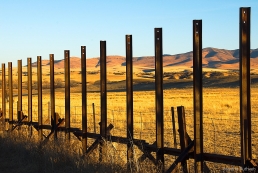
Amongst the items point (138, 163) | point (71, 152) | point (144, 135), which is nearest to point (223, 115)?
point (144, 135)

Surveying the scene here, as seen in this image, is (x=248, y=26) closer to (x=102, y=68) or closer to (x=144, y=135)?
(x=102, y=68)

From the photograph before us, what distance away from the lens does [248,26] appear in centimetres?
664

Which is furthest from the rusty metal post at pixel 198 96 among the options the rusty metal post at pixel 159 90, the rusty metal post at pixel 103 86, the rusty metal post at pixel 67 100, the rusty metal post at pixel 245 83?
the rusty metal post at pixel 67 100

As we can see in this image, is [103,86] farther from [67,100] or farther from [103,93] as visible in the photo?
[67,100]

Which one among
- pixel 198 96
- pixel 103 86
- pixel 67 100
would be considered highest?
pixel 103 86

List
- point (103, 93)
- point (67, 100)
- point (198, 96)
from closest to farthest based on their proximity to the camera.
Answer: point (198, 96), point (103, 93), point (67, 100)

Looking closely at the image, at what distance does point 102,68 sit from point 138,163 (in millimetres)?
3024

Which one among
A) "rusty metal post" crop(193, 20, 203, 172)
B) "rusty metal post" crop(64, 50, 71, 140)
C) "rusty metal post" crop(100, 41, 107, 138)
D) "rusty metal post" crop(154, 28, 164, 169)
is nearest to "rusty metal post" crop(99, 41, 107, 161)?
"rusty metal post" crop(100, 41, 107, 138)

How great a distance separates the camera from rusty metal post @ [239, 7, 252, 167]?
259 inches

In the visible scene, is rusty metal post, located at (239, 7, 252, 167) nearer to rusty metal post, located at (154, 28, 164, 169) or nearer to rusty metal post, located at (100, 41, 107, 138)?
rusty metal post, located at (154, 28, 164, 169)

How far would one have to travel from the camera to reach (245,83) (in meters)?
6.59

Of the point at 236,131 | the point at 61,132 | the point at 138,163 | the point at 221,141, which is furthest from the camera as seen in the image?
the point at 236,131

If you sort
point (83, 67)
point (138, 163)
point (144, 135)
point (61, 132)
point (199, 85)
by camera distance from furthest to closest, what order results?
point (144, 135), point (61, 132), point (83, 67), point (138, 163), point (199, 85)

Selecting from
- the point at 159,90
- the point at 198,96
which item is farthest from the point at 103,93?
the point at 198,96
